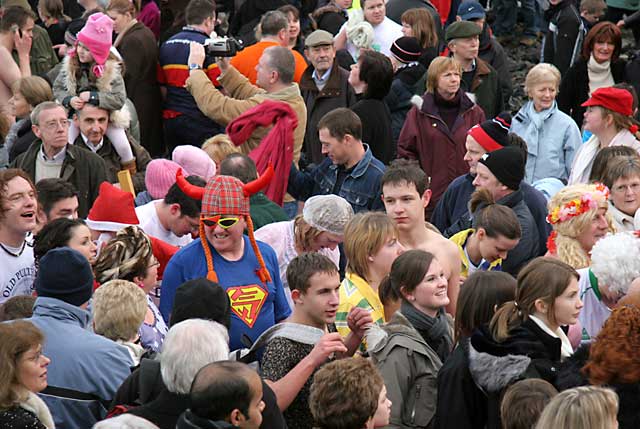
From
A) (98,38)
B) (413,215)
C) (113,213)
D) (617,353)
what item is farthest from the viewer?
(98,38)

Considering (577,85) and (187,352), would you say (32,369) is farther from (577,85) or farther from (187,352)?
(577,85)

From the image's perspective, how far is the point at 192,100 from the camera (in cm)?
1150

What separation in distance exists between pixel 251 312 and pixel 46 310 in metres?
1.34

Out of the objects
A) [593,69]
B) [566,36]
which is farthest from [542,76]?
[566,36]

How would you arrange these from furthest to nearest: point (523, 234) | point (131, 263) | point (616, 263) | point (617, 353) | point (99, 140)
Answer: point (99, 140) → point (523, 234) → point (131, 263) → point (616, 263) → point (617, 353)

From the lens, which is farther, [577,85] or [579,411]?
[577,85]

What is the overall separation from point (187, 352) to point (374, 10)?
24.9 ft

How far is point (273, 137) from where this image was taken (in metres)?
9.09

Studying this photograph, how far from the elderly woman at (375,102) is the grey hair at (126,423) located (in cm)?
558

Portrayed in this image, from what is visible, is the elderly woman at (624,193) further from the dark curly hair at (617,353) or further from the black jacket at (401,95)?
the black jacket at (401,95)

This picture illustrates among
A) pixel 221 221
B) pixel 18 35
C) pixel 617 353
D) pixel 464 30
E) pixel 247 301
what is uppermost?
pixel 617 353

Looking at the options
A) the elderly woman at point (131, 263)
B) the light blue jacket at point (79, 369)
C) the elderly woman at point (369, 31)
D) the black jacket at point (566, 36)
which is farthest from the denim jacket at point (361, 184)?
the black jacket at point (566, 36)

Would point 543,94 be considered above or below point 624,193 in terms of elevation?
below

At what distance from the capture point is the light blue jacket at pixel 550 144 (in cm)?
1009
